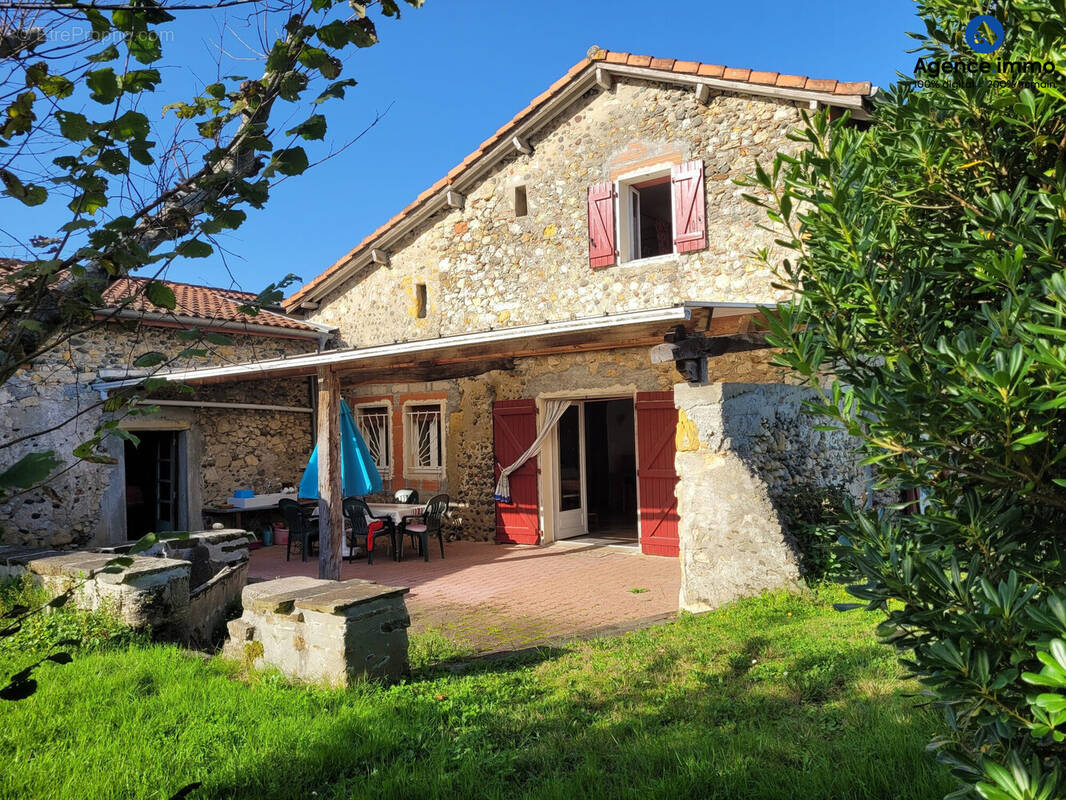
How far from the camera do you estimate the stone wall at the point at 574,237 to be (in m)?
7.88

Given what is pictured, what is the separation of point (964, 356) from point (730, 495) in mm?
4678

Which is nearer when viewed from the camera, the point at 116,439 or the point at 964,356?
the point at 964,356

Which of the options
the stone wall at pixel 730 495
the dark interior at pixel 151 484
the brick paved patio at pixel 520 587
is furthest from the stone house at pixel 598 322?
the dark interior at pixel 151 484

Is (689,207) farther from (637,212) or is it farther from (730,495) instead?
(730,495)

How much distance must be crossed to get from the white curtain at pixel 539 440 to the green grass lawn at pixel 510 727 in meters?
5.14

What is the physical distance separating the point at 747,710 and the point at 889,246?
2.57m

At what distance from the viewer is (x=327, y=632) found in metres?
4.03

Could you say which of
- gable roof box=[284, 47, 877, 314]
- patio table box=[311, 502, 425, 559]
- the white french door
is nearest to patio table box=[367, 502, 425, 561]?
patio table box=[311, 502, 425, 559]

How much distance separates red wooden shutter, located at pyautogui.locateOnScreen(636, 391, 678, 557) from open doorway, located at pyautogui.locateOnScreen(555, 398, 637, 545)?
0.87 meters

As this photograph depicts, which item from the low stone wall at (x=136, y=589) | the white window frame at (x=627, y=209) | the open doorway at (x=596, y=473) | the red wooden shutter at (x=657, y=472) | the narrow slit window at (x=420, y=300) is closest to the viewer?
the low stone wall at (x=136, y=589)

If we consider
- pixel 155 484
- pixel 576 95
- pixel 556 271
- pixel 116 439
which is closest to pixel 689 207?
pixel 556 271

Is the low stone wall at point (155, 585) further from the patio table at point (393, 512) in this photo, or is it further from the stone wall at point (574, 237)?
the stone wall at point (574, 237)

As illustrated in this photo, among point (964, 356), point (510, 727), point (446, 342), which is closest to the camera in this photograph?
point (964, 356)

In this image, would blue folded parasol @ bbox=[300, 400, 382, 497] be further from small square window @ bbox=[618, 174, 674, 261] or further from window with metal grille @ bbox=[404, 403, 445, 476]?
small square window @ bbox=[618, 174, 674, 261]
